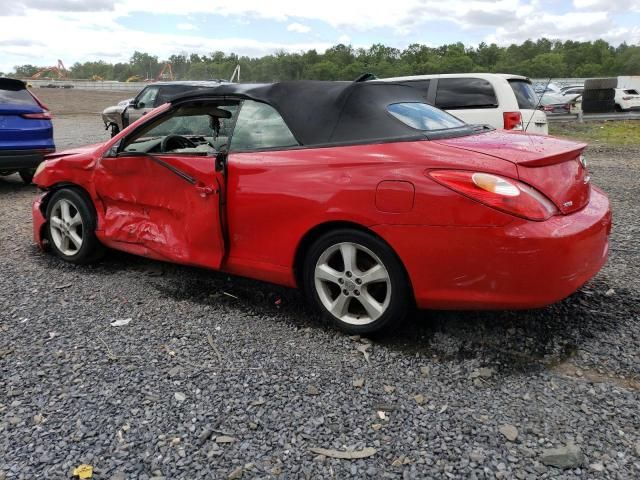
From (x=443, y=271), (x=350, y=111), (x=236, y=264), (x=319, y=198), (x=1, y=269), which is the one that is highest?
Result: (x=350, y=111)

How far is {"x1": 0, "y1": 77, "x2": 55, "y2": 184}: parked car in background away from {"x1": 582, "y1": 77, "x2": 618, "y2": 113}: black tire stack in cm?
1928

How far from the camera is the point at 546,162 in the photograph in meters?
2.97

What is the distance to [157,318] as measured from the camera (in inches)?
145

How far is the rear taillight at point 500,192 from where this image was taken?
9.06 ft

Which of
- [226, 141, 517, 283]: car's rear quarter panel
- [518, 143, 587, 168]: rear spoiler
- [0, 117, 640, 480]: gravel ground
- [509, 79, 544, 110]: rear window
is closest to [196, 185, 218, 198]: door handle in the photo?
[226, 141, 517, 283]: car's rear quarter panel

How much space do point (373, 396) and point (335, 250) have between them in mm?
901

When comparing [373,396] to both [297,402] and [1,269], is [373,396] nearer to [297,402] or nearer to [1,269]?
[297,402]

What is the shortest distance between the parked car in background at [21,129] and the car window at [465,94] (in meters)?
6.14

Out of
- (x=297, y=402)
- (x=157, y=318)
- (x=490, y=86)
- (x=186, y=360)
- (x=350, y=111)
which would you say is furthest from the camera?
(x=490, y=86)

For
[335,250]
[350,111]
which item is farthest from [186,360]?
[350,111]

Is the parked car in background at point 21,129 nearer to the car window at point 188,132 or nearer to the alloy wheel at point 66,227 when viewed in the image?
the alloy wheel at point 66,227

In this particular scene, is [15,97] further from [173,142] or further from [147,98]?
[173,142]

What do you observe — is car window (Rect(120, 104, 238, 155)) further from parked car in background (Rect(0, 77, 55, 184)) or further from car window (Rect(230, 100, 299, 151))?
parked car in background (Rect(0, 77, 55, 184))

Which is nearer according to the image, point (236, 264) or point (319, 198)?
point (319, 198)
